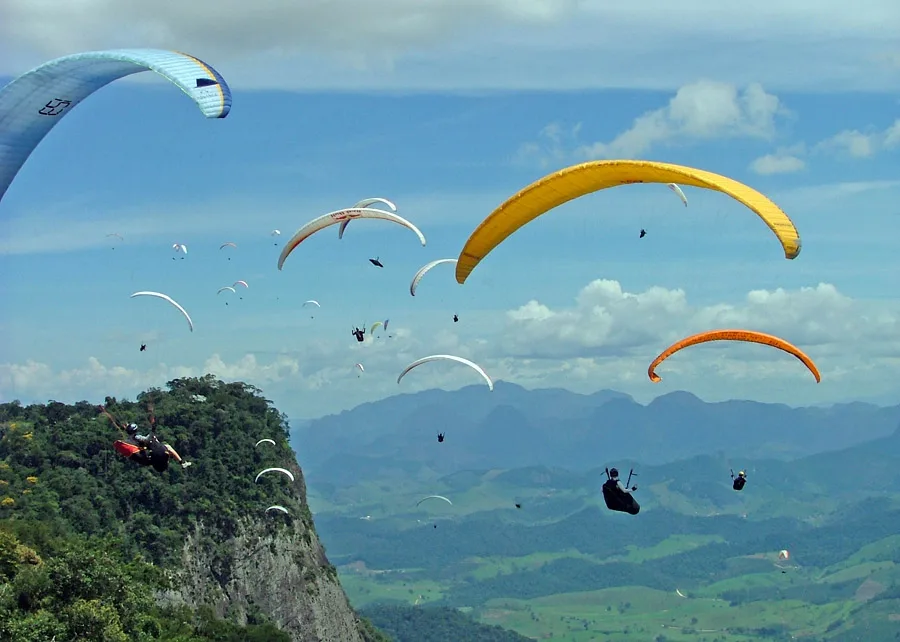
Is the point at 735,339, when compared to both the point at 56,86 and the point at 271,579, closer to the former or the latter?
the point at 56,86

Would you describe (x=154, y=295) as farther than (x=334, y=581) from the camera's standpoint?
No

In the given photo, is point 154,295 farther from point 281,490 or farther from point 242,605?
point 281,490

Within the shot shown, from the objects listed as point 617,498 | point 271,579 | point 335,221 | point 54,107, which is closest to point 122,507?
point 271,579

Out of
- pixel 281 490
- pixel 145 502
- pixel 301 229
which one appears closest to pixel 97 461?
pixel 145 502

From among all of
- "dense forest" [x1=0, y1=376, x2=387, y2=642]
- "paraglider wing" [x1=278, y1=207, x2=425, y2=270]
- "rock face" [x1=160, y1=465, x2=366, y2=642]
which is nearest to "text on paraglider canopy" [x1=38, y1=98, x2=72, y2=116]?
"paraglider wing" [x1=278, y1=207, x2=425, y2=270]

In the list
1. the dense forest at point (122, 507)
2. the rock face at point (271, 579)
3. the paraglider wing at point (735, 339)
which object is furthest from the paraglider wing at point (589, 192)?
the rock face at point (271, 579)

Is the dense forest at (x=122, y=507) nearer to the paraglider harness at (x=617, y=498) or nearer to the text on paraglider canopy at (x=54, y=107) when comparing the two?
the text on paraglider canopy at (x=54, y=107)

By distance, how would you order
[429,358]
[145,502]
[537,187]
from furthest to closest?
1. [145,502]
2. [429,358]
3. [537,187]
